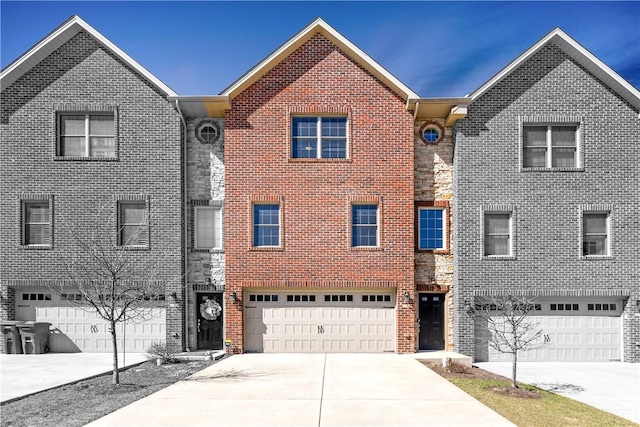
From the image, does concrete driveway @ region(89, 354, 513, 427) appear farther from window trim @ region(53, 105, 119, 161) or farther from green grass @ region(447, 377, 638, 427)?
window trim @ region(53, 105, 119, 161)

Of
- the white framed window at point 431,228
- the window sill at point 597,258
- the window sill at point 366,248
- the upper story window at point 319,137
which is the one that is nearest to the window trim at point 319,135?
the upper story window at point 319,137

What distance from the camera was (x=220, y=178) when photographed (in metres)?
15.5

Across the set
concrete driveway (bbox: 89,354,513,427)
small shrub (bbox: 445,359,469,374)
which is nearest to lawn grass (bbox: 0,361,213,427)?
concrete driveway (bbox: 89,354,513,427)

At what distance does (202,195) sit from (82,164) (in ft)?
14.3

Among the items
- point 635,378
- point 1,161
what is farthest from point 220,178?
point 635,378

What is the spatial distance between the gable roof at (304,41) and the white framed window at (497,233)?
5352 millimetres

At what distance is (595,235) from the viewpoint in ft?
49.2

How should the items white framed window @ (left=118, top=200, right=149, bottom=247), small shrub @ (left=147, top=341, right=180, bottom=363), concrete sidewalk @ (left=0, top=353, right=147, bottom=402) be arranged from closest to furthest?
1. concrete sidewalk @ (left=0, top=353, right=147, bottom=402)
2. small shrub @ (left=147, top=341, right=180, bottom=363)
3. white framed window @ (left=118, top=200, right=149, bottom=247)

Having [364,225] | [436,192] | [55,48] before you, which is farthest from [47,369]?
[436,192]

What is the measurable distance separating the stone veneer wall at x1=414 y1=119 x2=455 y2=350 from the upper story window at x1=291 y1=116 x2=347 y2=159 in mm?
2816

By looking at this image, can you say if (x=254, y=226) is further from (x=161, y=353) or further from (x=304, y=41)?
(x=304, y=41)

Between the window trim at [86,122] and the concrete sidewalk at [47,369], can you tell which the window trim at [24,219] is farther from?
the concrete sidewalk at [47,369]

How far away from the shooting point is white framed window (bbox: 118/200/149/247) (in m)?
15.0

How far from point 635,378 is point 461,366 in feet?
16.3
